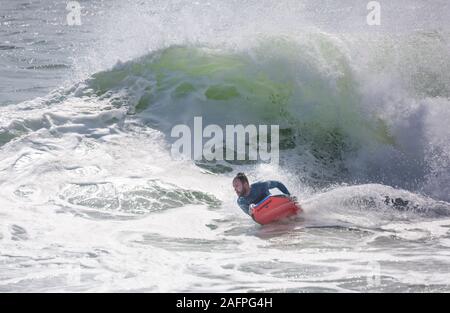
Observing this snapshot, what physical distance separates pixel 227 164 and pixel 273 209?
Answer: 3.14m

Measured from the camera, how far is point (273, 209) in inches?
325

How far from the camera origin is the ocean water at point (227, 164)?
21.2 feet

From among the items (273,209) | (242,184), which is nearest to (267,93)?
(242,184)

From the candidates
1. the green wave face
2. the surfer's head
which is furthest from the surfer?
the green wave face

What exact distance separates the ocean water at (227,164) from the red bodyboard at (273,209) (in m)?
0.13

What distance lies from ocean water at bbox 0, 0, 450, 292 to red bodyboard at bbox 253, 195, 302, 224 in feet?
0.43

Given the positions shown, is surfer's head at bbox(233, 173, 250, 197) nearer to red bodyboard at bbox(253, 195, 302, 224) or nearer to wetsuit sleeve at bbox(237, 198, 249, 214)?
wetsuit sleeve at bbox(237, 198, 249, 214)

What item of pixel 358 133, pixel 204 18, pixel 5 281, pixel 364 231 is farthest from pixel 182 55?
pixel 5 281

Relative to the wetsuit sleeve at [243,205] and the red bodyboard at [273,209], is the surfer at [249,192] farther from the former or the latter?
the red bodyboard at [273,209]

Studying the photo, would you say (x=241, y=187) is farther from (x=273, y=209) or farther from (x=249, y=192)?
(x=273, y=209)

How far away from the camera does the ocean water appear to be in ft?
21.2

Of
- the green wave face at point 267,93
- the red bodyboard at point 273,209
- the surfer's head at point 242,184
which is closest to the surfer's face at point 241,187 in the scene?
the surfer's head at point 242,184
